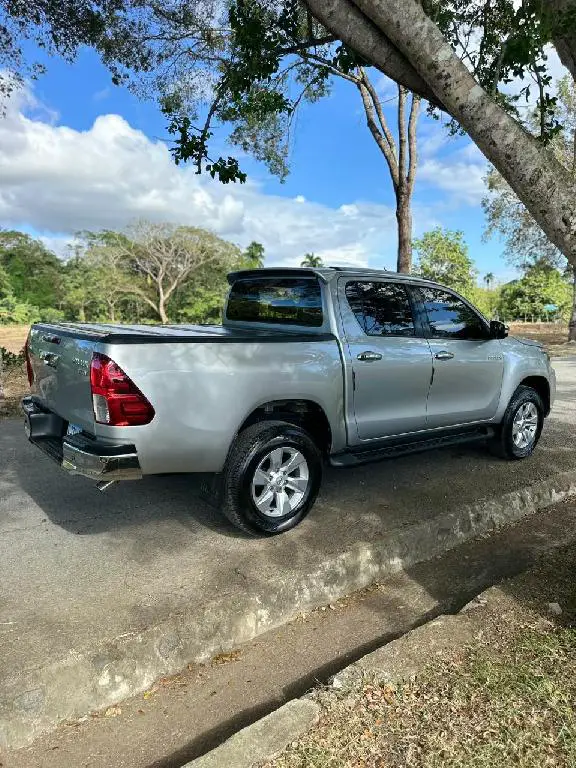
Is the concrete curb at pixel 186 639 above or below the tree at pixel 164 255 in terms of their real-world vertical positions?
below

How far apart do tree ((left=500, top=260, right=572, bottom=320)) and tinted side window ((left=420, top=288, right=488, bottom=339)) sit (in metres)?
45.3

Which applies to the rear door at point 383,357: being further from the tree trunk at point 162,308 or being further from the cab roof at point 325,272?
the tree trunk at point 162,308

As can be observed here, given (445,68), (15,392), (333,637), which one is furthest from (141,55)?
(333,637)

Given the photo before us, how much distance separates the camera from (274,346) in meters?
3.82

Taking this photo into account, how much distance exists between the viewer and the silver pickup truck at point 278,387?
11.0 ft

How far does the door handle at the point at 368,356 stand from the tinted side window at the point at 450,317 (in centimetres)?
86

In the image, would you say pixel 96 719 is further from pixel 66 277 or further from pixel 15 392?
pixel 66 277

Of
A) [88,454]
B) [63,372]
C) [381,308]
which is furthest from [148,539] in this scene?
[381,308]

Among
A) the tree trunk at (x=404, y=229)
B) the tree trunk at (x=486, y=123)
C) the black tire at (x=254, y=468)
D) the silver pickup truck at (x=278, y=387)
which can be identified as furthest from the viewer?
the tree trunk at (x=404, y=229)

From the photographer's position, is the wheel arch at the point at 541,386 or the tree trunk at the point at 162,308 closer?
the wheel arch at the point at 541,386

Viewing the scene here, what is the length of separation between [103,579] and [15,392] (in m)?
6.97

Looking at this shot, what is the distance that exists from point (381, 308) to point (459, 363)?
1.00 metres

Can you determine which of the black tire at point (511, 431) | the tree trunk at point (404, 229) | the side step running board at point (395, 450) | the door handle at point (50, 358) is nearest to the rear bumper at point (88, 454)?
the door handle at point (50, 358)

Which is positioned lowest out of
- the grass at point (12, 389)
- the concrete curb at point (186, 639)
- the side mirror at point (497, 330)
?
the concrete curb at point (186, 639)
